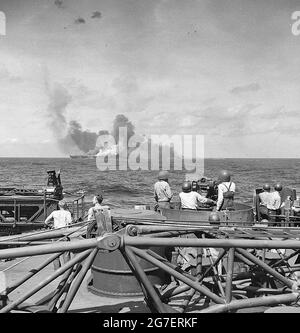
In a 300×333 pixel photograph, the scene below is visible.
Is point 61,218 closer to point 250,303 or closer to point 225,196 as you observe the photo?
point 225,196

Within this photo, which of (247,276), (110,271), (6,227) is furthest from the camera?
(6,227)

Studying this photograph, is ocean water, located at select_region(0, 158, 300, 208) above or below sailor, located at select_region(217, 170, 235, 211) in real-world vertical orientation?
below

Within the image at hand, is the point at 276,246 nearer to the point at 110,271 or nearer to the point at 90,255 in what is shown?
the point at 90,255

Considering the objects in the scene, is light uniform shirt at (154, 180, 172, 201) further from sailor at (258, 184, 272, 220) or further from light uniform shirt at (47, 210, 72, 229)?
sailor at (258, 184, 272, 220)

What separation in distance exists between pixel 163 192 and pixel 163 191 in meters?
0.03

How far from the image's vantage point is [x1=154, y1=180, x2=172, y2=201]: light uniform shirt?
1212 cm

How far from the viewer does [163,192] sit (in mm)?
12172

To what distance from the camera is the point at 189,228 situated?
19.0 feet

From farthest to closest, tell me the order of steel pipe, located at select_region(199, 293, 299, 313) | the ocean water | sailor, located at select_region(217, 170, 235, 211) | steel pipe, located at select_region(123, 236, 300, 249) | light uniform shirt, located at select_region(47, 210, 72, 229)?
the ocean water, sailor, located at select_region(217, 170, 235, 211), light uniform shirt, located at select_region(47, 210, 72, 229), steel pipe, located at select_region(199, 293, 299, 313), steel pipe, located at select_region(123, 236, 300, 249)

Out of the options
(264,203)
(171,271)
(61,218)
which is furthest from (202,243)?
(264,203)

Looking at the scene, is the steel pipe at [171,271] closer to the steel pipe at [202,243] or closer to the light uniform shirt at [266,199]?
the steel pipe at [202,243]

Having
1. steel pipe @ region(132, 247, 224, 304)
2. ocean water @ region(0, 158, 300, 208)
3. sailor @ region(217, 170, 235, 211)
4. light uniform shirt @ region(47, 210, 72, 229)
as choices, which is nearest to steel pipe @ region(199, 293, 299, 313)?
steel pipe @ region(132, 247, 224, 304)

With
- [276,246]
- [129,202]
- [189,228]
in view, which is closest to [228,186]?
[189,228]
